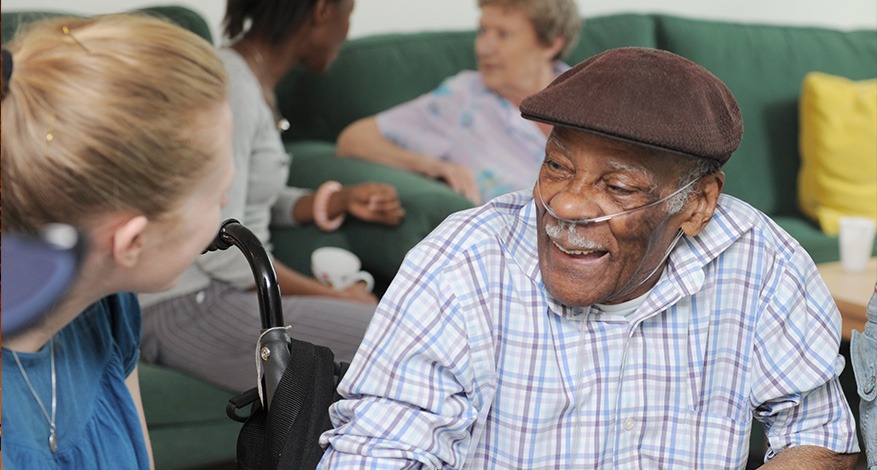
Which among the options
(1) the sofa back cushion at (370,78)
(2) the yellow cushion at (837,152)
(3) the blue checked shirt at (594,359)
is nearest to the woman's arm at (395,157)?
(1) the sofa back cushion at (370,78)

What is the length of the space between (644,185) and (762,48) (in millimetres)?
2417

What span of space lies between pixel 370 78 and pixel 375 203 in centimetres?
71

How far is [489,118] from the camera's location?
9.48ft

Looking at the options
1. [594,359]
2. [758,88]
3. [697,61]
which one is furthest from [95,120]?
[758,88]

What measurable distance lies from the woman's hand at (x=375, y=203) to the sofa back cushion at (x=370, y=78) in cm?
63

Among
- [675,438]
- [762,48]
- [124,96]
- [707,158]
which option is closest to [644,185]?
[707,158]

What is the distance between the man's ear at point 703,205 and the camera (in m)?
1.33

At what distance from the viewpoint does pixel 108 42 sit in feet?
3.07

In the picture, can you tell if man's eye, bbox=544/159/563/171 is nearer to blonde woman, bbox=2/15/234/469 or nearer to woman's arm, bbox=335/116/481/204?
blonde woman, bbox=2/15/234/469

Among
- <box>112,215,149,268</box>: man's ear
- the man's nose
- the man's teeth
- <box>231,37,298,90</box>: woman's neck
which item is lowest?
<box>231,37,298,90</box>: woman's neck

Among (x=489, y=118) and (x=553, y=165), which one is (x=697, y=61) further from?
(x=553, y=165)

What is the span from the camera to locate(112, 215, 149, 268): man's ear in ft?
3.14

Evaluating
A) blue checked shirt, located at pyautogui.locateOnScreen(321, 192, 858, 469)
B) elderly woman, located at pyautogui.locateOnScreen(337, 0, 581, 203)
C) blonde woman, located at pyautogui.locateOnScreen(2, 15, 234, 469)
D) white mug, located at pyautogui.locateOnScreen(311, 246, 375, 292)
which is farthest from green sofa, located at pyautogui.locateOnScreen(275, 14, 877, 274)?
blonde woman, located at pyautogui.locateOnScreen(2, 15, 234, 469)

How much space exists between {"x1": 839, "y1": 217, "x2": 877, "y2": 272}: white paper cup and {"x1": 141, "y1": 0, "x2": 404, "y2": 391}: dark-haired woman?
3.52ft
